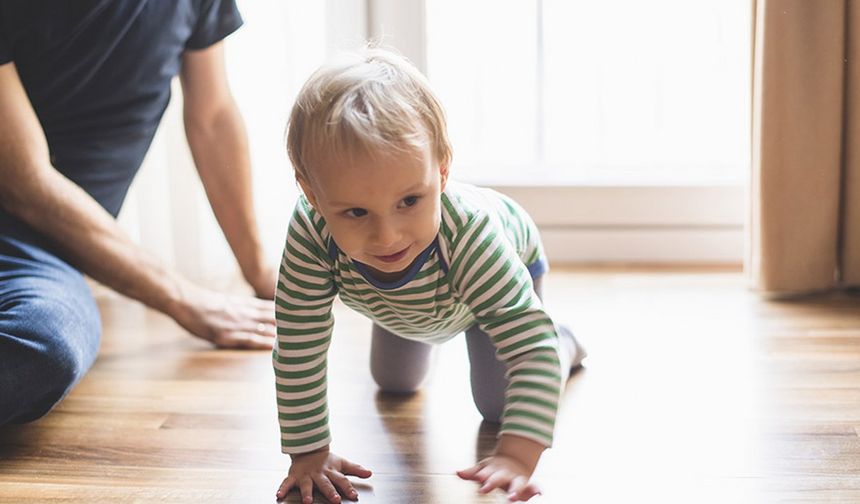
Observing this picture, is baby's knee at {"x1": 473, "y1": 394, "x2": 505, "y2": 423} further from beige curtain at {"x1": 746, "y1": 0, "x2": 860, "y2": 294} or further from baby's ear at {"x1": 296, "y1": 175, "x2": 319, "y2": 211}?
beige curtain at {"x1": 746, "y1": 0, "x2": 860, "y2": 294}

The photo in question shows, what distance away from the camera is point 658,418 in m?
1.28

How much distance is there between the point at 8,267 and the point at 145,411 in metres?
0.27

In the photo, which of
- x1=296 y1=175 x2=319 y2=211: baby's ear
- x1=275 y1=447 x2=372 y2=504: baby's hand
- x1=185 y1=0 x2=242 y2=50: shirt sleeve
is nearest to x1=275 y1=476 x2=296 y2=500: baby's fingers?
x1=275 y1=447 x2=372 y2=504: baby's hand

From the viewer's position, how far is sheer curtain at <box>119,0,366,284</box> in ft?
6.12

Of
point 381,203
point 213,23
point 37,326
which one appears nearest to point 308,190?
point 381,203

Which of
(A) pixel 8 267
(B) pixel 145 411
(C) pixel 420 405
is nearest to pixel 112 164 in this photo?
(A) pixel 8 267

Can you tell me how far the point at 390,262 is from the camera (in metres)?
1.03

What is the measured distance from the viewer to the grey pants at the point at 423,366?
127 centimetres

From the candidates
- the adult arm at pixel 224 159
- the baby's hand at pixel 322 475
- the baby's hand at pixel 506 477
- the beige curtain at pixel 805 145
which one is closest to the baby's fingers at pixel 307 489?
the baby's hand at pixel 322 475

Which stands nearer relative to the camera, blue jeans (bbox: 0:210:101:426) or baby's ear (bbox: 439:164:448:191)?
baby's ear (bbox: 439:164:448:191)

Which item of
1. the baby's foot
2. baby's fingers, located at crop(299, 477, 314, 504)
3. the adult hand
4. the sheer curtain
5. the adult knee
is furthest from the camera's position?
the sheer curtain

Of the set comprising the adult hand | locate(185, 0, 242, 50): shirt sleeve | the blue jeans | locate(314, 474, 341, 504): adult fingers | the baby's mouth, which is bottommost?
locate(314, 474, 341, 504): adult fingers

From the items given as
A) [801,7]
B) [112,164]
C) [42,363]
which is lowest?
[42,363]

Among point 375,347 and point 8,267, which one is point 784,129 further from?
point 8,267
